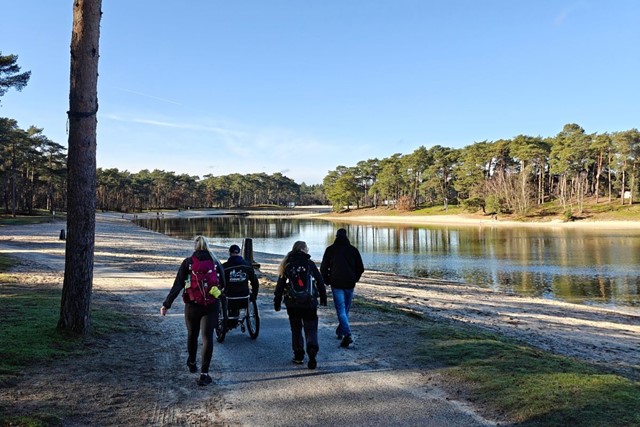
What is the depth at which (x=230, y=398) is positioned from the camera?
493 centimetres

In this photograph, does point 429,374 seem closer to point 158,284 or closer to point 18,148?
point 158,284

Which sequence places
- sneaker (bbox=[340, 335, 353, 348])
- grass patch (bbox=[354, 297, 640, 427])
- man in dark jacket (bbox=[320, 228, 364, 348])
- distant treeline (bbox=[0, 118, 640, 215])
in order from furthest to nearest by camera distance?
distant treeline (bbox=[0, 118, 640, 215])
man in dark jacket (bbox=[320, 228, 364, 348])
sneaker (bbox=[340, 335, 353, 348])
grass patch (bbox=[354, 297, 640, 427])

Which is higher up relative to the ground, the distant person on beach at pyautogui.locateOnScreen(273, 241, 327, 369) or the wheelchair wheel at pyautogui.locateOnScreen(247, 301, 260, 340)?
the distant person on beach at pyautogui.locateOnScreen(273, 241, 327, 369)

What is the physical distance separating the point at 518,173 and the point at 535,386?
91058mm

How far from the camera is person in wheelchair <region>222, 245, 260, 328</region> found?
23.3ft

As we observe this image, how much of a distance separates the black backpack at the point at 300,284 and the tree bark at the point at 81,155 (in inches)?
121

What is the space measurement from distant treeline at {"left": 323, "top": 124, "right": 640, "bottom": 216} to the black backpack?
70707 millimetres

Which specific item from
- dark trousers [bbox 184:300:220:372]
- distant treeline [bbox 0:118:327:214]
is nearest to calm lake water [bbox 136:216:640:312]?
dark trousers [bbox 184:300:220:372]

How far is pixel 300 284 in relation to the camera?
609 centimetres

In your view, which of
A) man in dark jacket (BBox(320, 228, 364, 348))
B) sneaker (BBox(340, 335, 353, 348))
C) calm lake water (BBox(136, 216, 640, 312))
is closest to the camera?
sneaker (BBox(340, 335, 353, 348))

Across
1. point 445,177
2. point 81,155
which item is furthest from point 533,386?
point 445,177

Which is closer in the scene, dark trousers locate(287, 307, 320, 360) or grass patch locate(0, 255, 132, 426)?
grass patch locate(0, 255, 132, 426)

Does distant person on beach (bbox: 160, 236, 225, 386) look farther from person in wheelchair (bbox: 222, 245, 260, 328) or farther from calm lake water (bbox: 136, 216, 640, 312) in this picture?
calm lake water (bbox: 136, 216, 640, 312)

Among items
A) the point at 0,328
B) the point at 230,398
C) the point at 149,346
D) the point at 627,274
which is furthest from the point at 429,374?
the point at 627,274
